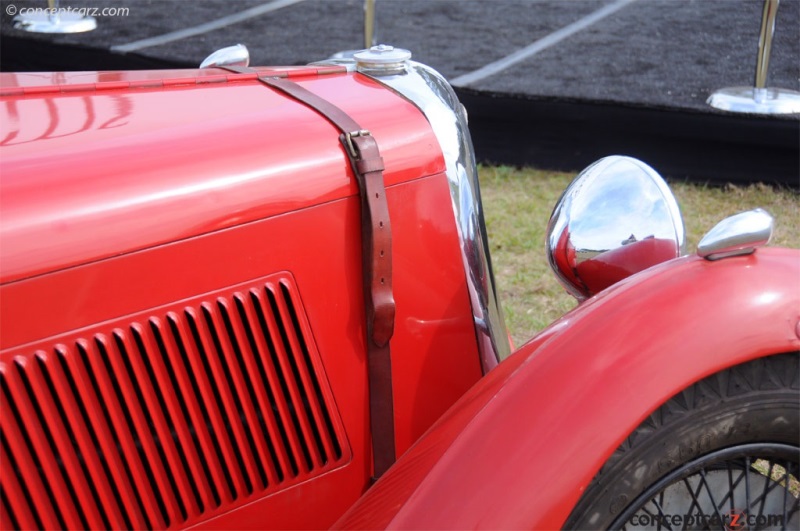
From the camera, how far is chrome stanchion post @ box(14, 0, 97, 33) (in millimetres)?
5180

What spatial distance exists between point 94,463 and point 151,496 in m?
0.10

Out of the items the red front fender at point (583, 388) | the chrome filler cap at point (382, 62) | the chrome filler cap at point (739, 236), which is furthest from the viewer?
the chrome filler cap at point (382, 62)

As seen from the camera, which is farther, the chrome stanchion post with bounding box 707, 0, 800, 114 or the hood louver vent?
the chrome stanchion post with bounding box 707, 0, 800, 114

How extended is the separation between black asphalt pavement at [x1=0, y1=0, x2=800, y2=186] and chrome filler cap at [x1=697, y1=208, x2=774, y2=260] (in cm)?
273

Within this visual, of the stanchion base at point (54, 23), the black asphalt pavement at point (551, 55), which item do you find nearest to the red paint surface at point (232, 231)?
the black asphalt pavement at point (551, 55)

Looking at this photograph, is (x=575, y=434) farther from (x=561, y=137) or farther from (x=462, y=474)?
(x=561, y=137)

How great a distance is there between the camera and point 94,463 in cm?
118

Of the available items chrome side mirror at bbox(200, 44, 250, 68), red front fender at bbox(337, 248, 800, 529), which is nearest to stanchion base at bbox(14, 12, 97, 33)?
chrome side mirror at bbox(200, 44, 250, 68)

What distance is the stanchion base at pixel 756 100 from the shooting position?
151 inches

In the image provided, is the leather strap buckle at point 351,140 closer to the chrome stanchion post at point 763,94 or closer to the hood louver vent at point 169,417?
the hood louver vent at point 169,417

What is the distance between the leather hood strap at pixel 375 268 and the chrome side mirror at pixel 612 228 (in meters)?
0.38

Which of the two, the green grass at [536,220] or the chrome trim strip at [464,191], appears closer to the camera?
the chrome trim strip at [464,191]

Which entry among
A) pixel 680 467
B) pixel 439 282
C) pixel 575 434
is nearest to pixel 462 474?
pixel 575 434

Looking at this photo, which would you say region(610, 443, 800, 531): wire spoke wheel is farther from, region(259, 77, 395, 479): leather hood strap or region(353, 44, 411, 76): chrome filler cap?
region(353, 44, 411, 76): chrome filler cap
